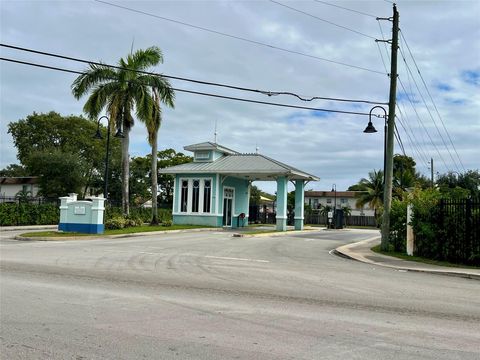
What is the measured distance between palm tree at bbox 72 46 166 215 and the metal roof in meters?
7.71

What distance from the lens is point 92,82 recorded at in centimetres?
3219

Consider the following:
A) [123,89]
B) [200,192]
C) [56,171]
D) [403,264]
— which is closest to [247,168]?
[200,192]

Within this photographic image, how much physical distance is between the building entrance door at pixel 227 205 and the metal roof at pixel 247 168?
1.81 m

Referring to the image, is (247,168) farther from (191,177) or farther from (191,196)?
(191,196)

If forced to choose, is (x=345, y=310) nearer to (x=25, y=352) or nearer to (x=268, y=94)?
(x=25, y=352)

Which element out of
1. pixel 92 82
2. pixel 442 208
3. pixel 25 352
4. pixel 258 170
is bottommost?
pixel 25 352

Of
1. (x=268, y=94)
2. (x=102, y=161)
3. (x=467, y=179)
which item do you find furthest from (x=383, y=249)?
(x=102, y=161)

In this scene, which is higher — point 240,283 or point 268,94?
point 268,94

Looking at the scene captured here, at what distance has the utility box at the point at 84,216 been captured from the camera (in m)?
27.5

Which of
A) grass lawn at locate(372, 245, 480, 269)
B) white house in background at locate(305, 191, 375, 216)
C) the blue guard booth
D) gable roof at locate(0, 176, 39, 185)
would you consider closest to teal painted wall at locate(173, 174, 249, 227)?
the blue guard booth

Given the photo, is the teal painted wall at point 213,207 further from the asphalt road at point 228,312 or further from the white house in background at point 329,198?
the white house in background at point 329,198

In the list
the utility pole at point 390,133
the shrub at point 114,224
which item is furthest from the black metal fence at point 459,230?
the shrub at point 114,224

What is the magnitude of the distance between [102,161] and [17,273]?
2145 inches

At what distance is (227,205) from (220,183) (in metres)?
2.86
